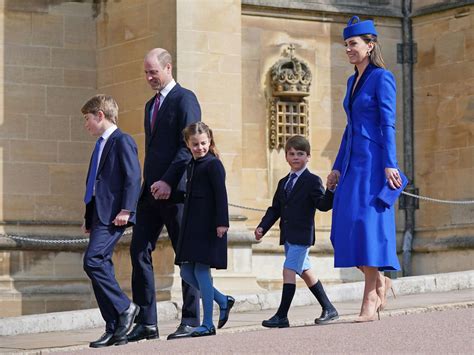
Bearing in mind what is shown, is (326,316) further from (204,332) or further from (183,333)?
(183,333)

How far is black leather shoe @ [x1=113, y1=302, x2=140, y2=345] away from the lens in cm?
922

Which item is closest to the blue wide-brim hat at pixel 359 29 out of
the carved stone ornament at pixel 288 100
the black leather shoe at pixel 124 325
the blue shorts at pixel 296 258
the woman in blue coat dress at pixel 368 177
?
the woman in blue coat dress at pixel 368 177

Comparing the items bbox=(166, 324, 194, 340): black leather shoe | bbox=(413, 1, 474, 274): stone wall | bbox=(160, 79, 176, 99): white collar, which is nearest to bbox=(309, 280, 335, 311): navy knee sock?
bbox=(166, 324, 194, 340): black leather shoe

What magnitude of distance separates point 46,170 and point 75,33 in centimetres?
146

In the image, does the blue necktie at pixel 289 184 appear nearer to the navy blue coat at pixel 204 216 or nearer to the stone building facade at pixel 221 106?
the navy blue coat at pixel 204 216

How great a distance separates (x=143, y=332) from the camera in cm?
953

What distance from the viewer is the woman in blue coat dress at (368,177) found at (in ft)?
30.7

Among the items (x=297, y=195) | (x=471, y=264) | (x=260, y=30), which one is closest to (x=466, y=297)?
(x=297, y=195)

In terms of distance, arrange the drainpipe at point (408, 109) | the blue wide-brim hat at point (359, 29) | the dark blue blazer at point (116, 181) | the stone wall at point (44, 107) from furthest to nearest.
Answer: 1. the drainpipe at point (408, 109)
2. the stone wall at point (44, 107)
3. the blue wide-brim hat at point (359, 29)
4. the dark blue blazer at point (116, 181)

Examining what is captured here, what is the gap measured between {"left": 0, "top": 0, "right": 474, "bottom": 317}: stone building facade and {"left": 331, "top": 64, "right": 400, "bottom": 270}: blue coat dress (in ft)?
15.3

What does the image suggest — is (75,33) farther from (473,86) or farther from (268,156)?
(473,86)

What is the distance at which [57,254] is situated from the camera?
607 inches

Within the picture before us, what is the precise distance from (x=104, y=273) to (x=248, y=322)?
2.00 metres

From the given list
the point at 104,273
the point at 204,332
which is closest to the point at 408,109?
the point at 204,332
